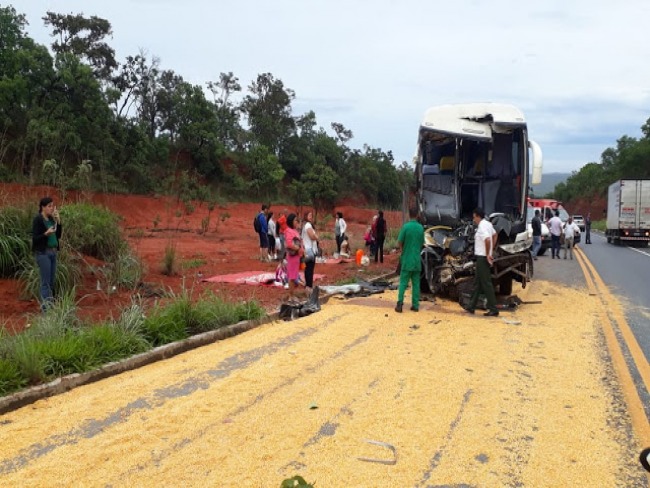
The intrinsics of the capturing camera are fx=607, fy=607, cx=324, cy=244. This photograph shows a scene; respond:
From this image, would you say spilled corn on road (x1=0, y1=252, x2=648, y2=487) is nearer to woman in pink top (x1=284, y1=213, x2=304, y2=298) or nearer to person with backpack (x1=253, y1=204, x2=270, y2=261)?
woman in pink top (x1=284, y1=213, x2=304, y2=298)

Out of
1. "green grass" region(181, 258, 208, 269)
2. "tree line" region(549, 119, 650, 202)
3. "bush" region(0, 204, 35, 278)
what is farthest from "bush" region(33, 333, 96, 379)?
"tree line" region(549, 119, 650, 202)

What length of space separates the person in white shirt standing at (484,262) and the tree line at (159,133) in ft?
22.7

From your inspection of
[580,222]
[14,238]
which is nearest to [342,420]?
[14,238]

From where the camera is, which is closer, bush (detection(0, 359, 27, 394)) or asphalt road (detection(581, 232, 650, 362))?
bush (detection(0, 359, 27, 394))

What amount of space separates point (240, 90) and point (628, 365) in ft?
178

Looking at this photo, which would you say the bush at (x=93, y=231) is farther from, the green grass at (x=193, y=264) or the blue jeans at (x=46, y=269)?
the green grass at (x=193, y=264)

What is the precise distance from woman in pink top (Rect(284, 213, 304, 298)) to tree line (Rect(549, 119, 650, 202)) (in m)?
67.1

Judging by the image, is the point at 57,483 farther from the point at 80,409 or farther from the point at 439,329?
the point at 439,329

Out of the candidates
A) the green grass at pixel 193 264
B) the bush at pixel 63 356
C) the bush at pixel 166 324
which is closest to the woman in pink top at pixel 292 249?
the bush at pixel 166 324

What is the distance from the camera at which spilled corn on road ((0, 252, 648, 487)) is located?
408cm

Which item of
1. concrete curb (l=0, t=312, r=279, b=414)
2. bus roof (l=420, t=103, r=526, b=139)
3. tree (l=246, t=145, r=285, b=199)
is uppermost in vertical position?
tree (l=246, t=145, r=285, b=199)

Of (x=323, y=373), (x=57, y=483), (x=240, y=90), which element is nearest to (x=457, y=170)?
(x=323, y=373)

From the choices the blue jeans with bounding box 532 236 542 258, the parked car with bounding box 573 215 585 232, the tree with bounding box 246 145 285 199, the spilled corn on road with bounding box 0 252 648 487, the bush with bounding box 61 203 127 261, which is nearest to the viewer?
the spilled corn on road with bounding box 0 252 648 487

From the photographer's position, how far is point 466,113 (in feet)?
38.3
